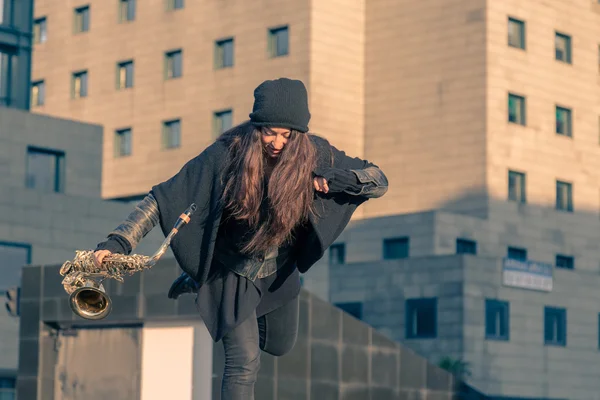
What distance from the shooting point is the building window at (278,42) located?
64688 millimetres

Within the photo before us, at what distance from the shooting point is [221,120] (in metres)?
66.9

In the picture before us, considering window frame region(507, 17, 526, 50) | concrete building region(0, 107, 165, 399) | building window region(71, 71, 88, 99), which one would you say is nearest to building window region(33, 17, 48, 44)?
building window region(71, 71, 88, 99)

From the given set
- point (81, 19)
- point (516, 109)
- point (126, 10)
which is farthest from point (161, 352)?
point (81, 19)

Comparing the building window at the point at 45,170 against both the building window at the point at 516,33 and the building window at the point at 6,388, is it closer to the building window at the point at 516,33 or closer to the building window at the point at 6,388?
the building window at the point at 6,388

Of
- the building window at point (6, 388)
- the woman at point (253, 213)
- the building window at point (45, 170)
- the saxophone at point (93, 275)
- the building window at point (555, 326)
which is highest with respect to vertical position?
the building window at point (45, 170)

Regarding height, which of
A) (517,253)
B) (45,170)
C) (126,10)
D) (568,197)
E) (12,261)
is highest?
(126,10)

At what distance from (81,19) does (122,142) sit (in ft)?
27.0

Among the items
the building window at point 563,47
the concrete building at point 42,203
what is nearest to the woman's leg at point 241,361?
the concrete building at point 42,203

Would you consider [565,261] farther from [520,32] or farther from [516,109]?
[520,32]

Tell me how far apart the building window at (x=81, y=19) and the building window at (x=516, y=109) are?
25710 mm

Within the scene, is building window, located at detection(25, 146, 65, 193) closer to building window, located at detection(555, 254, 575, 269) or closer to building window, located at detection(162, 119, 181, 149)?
building window, located at detection(162, 119, 181, 149)

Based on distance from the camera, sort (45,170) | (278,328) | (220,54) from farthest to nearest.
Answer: (220,54) < (45,170) < (278,328)

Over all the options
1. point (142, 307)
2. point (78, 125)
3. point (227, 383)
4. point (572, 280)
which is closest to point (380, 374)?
point (142, 307)

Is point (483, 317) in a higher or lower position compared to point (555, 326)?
higher
